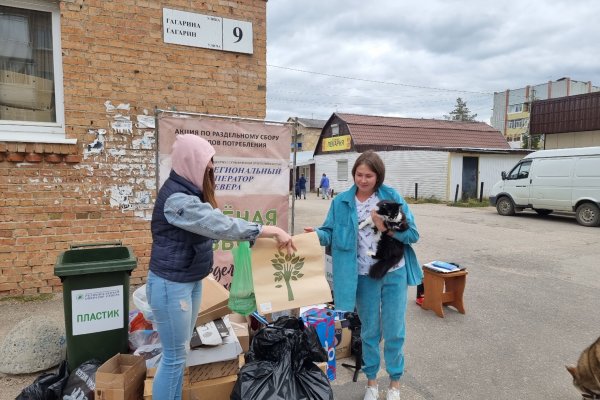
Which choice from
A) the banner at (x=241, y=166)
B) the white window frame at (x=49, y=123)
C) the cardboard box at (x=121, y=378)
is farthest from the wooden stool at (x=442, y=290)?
the white window frame at (x=49, y=123)

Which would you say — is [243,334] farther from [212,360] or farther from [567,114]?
[567,114]

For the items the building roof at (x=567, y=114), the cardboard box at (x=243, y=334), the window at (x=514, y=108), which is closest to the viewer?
the cardboard box at (x=243, y=334)

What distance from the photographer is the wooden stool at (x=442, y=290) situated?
4.66 m

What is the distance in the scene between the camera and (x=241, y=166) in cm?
414

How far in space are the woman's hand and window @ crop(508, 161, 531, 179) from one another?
13827 mm

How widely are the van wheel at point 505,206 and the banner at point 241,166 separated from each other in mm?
12854

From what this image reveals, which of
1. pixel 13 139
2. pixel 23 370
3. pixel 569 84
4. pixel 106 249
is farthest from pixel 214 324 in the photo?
pixel 569 84

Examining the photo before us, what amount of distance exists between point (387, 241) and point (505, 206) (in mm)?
13995

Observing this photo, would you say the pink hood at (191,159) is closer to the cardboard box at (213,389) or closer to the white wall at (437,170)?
the cardboard box at (213,389)

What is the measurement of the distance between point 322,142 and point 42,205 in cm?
2825

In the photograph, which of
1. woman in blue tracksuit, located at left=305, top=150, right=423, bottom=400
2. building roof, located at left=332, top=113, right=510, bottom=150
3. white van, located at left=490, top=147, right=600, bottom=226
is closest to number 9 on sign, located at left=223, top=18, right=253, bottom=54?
woman in blue tracksuit, located at left=305, top=150, right=423, bottom=400

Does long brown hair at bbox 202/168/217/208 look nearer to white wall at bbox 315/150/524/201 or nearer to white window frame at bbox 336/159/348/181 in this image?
white wall at bbox 315/150/524/201

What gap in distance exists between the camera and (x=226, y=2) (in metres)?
5.24

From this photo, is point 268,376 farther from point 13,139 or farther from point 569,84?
point 569,84
